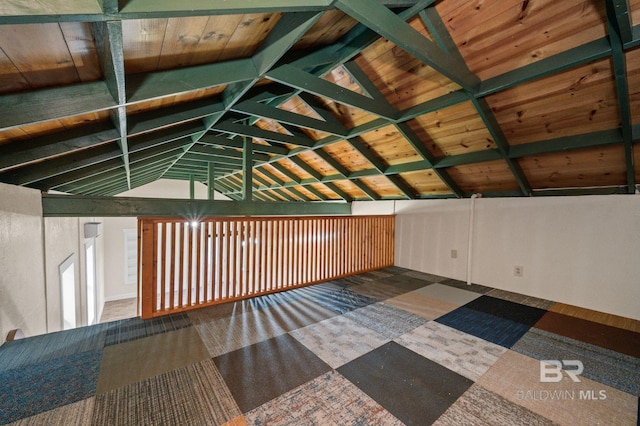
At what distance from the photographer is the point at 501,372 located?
1.80m

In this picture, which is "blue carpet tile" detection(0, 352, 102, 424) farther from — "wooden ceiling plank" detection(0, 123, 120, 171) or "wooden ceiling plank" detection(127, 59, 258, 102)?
"wooden ceiling plank" detection(127, 59, 258, 102)

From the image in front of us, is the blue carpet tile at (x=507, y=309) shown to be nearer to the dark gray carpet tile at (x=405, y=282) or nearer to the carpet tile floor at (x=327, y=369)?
the carpet tile floor at (x=327, y=369)

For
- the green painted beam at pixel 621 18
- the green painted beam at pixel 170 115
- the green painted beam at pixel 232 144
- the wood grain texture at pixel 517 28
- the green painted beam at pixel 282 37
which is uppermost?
the wood grain texture at pixel 517 28

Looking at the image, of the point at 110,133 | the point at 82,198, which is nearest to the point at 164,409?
the point at 110,133

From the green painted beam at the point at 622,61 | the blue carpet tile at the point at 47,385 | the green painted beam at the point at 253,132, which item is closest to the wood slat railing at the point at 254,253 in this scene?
the blue carpet tile at the point at 47,385

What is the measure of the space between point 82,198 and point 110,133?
130 cm

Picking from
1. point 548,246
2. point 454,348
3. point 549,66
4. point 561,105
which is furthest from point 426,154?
point 454,348

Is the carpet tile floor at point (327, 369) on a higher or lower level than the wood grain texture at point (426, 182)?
lower

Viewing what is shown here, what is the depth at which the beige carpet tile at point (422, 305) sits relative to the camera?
2.79 metres

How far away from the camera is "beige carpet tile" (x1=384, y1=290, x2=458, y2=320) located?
2.79m

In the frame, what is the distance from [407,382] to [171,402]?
1.46m

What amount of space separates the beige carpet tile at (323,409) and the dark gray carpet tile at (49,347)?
5.16ft

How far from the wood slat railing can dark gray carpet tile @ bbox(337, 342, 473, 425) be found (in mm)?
1834

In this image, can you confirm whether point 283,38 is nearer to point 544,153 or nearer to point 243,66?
point 243,66
